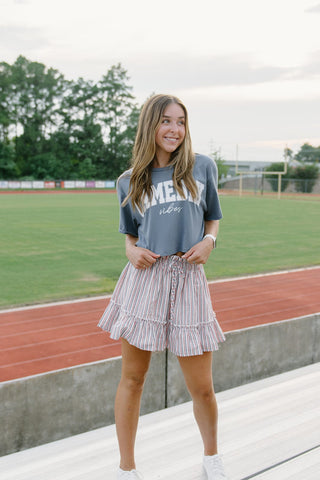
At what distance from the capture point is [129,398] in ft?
7.38

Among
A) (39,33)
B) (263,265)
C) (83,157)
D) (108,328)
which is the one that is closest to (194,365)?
(108,328)

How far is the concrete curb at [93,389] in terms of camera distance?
266cm

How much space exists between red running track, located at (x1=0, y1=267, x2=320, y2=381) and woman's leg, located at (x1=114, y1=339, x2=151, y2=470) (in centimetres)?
107

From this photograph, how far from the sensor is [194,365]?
2.19 m

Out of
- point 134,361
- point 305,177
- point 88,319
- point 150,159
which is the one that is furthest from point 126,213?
point 305,177

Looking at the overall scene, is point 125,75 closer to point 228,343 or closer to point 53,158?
point 53,158

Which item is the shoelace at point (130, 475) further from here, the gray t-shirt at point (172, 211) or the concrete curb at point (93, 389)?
the gray t-shirt at point (172, 211)

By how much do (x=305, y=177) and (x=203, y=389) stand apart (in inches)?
1976

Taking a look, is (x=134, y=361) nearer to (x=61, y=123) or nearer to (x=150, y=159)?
(x=150, y=159)

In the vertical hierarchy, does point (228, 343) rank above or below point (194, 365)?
below

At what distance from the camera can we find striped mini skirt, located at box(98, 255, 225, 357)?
2.15 meters

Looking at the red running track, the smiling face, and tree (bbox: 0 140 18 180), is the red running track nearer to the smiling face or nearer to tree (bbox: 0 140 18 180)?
the smiling face

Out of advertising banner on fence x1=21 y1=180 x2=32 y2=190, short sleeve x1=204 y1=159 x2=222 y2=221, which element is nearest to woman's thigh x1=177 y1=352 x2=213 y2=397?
short sleeve x1=204 y1=159 x2=222 y2=221

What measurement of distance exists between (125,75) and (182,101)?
6324 cm
